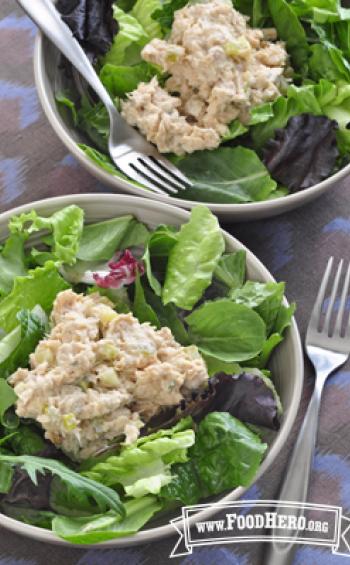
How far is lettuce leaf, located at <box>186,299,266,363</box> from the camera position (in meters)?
2.12

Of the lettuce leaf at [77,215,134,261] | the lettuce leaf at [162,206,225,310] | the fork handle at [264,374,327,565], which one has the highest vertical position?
the lettuce leaf at [77,215,134,261]

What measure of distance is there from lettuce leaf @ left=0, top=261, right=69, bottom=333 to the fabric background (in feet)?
1.73

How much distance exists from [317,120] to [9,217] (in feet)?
2.92

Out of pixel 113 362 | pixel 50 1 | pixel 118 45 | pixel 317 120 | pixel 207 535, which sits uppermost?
pixel 50 1

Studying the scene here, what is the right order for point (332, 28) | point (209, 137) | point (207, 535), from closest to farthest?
point (207, 535)
point (209, 137)
point (332, 28)

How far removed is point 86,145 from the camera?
2.58m

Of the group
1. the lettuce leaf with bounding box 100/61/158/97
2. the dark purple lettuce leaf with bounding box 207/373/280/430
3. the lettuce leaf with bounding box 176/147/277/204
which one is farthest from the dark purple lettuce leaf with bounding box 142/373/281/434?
the lettuce leaf with bounding box 100/61/158/97

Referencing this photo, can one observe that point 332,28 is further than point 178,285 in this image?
Yes

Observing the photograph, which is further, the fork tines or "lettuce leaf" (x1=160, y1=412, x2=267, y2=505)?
the fork tines

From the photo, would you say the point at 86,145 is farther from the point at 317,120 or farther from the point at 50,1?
the point at 317,120

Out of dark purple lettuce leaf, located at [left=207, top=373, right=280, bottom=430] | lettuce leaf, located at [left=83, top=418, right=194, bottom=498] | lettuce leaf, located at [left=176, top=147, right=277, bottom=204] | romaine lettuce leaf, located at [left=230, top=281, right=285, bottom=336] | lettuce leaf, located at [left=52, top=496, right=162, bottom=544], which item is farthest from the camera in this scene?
lettuce leaf, located at [left=176, top=147, right=277, bottom=204]

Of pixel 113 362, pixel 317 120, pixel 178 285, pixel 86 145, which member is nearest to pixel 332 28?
pixel 317 120

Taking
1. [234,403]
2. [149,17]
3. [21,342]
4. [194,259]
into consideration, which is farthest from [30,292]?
[149,17]

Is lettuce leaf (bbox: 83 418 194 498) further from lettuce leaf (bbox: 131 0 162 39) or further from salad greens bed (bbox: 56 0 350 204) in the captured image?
lettuce leaf (bbox: 131 0 162 39)
